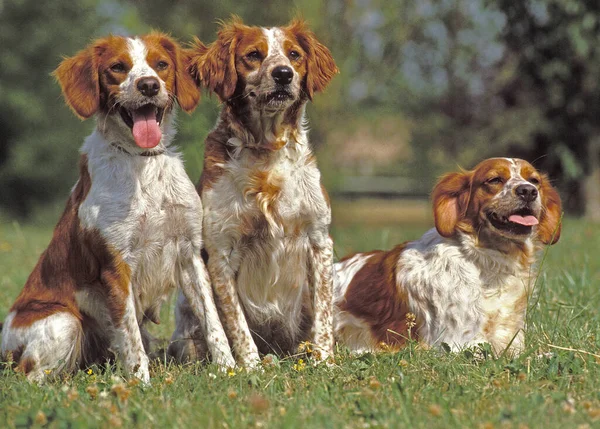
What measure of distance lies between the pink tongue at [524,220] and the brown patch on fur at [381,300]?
750 mm

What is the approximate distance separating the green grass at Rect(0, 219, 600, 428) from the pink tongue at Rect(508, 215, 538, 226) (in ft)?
1.96

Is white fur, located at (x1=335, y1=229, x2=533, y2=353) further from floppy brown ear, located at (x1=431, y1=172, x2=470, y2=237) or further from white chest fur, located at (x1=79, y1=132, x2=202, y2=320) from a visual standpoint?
white chest fur, located at (x1=79, y1=132, x2=202, y2=320)

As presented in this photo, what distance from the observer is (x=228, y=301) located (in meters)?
4.36

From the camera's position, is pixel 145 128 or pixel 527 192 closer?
pixel 145 128

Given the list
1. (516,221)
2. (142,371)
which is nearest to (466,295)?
(516,221)

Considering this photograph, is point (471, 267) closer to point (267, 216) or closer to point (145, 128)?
point (267, 216)

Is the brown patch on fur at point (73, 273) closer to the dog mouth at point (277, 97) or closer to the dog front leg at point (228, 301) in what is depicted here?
the dog front leg at point (228, 301)

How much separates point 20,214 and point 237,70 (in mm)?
16379

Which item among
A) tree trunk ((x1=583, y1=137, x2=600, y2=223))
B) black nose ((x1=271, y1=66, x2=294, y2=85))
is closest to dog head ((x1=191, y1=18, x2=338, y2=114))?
black nose ((x1=271, y1=66, x2=294, y2=85))

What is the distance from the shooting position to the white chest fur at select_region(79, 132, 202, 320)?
4.04 metres

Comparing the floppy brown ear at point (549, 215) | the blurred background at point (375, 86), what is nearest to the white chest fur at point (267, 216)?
the floppy brown ear at point (549, 215)

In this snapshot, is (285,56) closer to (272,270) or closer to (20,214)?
(272,270)

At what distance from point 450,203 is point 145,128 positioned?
1773 mm

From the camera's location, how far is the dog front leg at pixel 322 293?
443cm
